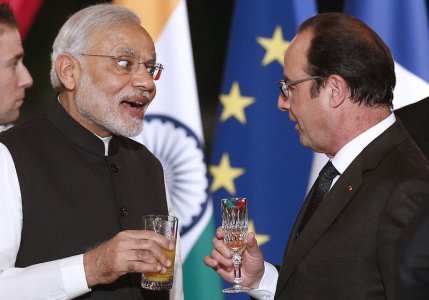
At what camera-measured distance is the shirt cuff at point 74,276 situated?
222cm

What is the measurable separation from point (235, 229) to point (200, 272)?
65.9 inches

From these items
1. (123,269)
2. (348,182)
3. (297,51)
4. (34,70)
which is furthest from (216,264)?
(34,70)

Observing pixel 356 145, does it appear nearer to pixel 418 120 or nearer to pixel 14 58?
pixel 418 120

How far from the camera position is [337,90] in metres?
2.27

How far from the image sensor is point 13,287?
222 cm

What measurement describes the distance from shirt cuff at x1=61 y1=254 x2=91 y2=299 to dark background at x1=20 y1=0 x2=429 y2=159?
2.22 meters

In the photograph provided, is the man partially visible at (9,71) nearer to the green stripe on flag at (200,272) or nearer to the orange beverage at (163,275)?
the green stripe on flag at (200,272)

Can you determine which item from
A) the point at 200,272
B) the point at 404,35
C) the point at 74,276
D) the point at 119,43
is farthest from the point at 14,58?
the point at 404,35

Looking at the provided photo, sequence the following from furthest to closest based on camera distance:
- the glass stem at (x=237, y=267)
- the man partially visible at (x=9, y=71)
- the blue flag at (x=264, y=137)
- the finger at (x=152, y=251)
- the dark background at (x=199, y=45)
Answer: the dark background at (x=199, y=45)
the blue flag at (x=264, y=137)
the man partially visible at (x=9, y=71)
the glass stem at (x=237, y=267)
the finger at (x=152, y=251)

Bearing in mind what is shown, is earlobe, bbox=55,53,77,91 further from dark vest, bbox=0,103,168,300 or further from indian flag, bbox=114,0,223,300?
indian flag, bbox=114,0,223,300

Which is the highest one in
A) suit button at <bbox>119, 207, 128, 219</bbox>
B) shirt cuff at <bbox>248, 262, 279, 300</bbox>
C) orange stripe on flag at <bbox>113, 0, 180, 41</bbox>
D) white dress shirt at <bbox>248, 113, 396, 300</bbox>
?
orange stripe on flag at <bbox>113, 0, 180, 41</bbox>

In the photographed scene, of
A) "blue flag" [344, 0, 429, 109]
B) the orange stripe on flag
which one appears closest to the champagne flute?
"blue flag" [344, 0, 429, 109]

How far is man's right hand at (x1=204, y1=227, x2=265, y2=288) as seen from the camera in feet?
7.80

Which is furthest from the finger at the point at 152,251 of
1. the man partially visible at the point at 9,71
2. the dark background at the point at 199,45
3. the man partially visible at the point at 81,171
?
the dark background at the point at 199,45
